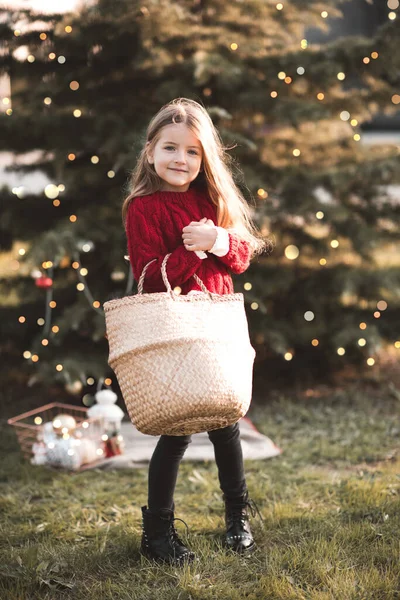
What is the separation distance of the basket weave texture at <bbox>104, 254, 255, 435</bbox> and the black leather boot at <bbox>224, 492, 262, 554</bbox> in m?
0.45

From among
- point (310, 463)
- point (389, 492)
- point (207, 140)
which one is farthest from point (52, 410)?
point (207, 140)

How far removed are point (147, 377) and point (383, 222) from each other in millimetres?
2946

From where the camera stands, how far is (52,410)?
4.34m

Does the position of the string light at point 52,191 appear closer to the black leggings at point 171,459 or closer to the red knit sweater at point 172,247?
the red knit sweater at point 172,247

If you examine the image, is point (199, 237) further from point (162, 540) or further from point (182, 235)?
point (162, 540)

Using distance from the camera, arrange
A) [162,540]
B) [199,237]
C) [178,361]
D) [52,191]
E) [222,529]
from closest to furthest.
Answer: [178,361] → [199,237] → [162,540] → [222,529] → [52,191]

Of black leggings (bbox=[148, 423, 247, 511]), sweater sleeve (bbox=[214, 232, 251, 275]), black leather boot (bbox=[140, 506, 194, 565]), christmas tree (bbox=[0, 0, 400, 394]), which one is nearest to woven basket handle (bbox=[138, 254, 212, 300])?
sweater sleeve (bbox=[214, 232, 251, 275])

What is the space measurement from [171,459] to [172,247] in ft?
2.32

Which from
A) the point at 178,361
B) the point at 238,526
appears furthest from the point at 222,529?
the point at 178,361

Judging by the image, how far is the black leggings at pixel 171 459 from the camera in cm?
241

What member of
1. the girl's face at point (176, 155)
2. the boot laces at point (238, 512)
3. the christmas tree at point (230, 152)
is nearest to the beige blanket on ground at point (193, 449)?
the christmas tree at point (230, 152)

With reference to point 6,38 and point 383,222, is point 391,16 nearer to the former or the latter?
point 383,222

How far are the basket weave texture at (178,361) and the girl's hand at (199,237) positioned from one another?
0.33 ft

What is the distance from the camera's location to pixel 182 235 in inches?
89.3
